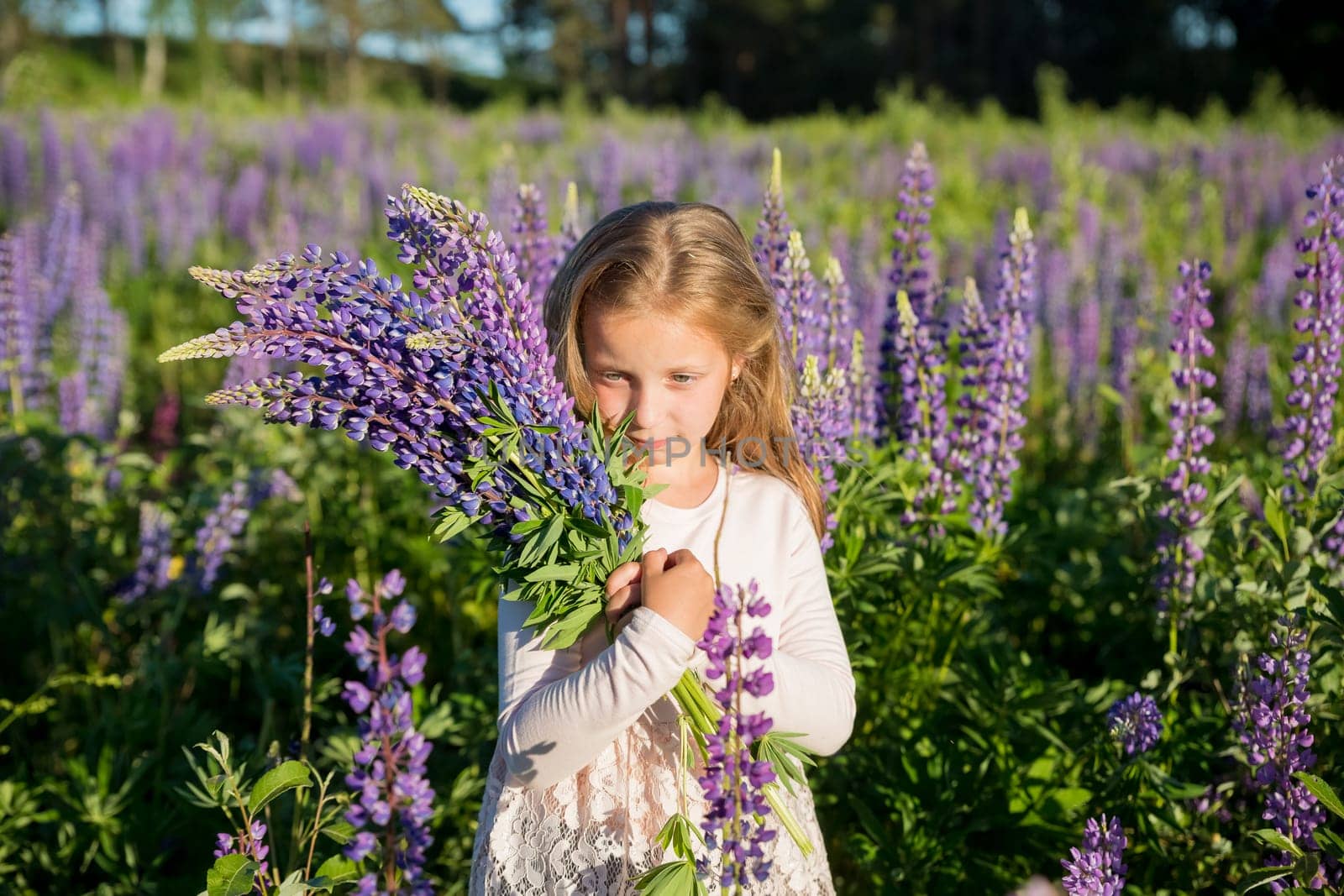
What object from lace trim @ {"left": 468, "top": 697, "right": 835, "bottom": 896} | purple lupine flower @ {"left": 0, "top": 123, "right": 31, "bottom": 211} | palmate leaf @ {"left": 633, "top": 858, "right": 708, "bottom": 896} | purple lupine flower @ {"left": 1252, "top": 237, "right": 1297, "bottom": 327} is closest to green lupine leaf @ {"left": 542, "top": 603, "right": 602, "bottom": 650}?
lace trim @ {"left": 468, "top": 697, "right": 835, "bottom": 896}

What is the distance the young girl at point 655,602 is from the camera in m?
1.66

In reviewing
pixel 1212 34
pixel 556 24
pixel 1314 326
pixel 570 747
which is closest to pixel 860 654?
pixel 570 747

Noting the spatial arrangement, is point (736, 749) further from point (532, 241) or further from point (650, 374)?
point (532, 241)

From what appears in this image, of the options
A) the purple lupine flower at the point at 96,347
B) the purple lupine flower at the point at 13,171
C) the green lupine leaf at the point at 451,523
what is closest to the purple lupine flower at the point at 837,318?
the green lupine leaf at the point at 451,523

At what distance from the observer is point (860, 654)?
254cm

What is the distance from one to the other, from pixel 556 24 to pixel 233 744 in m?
34.4

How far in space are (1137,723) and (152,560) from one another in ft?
8.56

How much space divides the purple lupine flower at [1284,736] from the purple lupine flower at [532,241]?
5.84ft

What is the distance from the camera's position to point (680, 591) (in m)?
1.62

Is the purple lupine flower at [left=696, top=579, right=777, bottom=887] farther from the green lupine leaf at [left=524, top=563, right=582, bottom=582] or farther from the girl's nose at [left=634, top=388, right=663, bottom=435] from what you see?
the girl's nose at [left=634, top=388, right=663, bottom=435]

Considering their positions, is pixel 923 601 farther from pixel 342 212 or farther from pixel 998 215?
pixel 342 212

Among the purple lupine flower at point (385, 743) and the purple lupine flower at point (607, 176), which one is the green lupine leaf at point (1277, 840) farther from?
the purple lupine flower at point (607, 176)

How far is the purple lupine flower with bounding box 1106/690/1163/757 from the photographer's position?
206 cm

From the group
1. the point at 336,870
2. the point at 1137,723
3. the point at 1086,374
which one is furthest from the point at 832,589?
the point at 1086,374
